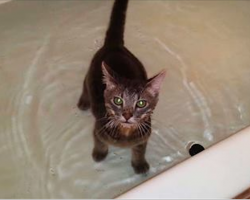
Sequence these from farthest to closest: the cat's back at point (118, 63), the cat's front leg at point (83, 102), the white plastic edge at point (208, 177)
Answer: the cat's front leg at point (83, 102) < the cat's back at point (118, 63) < the white plastic edge at point (208, 177)

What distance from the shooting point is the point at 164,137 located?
1.17 m

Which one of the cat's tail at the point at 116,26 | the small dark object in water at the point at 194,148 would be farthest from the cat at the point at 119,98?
the small dark object in water at the point at 194,148

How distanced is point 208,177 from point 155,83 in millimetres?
221

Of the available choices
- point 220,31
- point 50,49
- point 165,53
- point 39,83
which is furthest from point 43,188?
point 220,31

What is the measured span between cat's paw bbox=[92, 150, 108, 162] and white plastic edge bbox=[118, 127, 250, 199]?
0.36m

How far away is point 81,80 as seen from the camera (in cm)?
127

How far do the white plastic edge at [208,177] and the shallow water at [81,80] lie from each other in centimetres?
34

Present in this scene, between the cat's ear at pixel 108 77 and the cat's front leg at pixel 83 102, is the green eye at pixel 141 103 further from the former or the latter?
the cat's front leg at pixel 83 102

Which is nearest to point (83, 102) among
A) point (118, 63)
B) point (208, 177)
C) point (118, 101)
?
point (118, 63)

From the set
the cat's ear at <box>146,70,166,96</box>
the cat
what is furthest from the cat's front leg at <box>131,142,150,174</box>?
the cat's ear at <box>146,70,166,96</box>

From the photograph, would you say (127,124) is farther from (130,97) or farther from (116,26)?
(116,26)

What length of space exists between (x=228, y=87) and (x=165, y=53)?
0.23 meters

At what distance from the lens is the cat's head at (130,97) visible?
2.81 ft

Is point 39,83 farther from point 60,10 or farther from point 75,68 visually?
point 60,10
